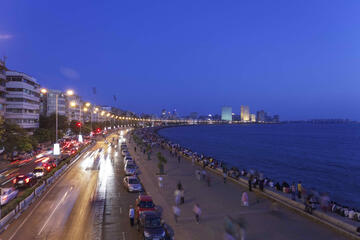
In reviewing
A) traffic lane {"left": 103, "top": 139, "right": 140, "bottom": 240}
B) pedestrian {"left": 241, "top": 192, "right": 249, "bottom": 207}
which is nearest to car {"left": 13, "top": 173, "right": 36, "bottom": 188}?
traffic lane {"left": 103, "top": 139, "right": 140, "bottom": 240}

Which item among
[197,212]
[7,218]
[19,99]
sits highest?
[19,99]

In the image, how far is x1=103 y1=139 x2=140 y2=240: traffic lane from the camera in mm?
14062

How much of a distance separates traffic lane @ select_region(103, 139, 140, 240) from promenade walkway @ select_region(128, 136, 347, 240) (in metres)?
1.96

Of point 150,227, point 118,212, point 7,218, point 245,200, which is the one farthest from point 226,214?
point 7,218

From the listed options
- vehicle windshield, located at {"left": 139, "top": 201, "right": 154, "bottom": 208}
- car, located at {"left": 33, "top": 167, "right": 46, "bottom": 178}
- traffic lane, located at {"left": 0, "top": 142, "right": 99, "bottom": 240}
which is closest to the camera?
traffic lane, located at {"left": 0, "top": 142, "right": 99, "bottom": 240}

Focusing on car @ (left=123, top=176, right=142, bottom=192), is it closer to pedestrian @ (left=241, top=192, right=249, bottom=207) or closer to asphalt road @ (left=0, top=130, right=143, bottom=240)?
asphalt road @ (left=0, top=130, right=143, bottom=240)

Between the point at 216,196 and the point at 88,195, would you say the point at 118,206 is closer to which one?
the point at 88,195

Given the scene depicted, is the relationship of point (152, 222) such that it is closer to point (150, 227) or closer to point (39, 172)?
point (150, 227)

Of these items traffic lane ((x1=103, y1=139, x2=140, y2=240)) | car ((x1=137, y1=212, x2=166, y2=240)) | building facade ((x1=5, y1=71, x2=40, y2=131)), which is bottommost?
traffic lane ((x1=103, y1=139, x2=140, y2=240))

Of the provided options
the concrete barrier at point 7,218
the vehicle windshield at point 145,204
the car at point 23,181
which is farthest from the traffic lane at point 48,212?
the vehicle windshield at point 145,204

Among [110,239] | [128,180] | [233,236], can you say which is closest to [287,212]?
[233,236]

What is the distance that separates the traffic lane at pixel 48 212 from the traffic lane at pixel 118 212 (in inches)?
91.4

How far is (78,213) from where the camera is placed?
671 inches

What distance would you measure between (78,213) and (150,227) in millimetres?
6018
